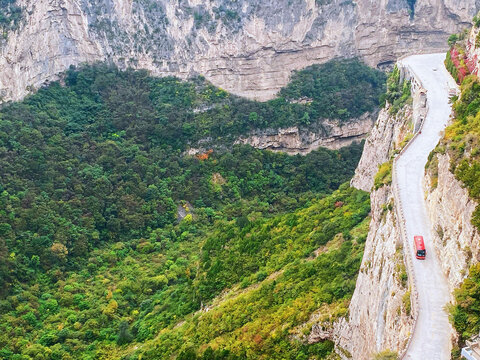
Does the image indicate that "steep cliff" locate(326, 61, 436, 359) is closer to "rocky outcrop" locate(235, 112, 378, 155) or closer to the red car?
the red car

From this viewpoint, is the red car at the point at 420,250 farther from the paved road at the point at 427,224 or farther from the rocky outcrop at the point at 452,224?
the rocky outcrop at the point at 452,224

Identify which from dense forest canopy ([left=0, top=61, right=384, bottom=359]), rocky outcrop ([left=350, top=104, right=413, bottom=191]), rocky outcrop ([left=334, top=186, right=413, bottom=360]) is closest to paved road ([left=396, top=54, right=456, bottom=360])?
rocky outcrop ([left=334, top=186, right=413, bottom=360])

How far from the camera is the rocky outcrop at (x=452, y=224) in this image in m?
21.7

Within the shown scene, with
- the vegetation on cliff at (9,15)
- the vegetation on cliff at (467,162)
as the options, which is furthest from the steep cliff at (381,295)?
the vegetation on cliff at (9,15)

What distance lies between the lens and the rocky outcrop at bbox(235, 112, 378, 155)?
73.5m

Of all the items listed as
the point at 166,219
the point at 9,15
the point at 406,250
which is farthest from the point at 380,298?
the point at 9,15

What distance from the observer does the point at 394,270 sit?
2480 cm

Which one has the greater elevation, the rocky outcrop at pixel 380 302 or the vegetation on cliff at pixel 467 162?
the vegetation on cliff at pixel 467 162

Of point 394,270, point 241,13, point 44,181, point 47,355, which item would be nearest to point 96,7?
point 241,13

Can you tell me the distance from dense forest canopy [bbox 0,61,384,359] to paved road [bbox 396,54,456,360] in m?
5.16

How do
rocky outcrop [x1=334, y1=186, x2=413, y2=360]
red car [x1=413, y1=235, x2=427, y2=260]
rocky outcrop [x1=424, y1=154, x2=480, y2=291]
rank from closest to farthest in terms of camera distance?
rocky outcrop [x1=424, y1=154, x2=480, y2=291] → rocky outcrop [x1=334, y1=186, x2=413, y2=360] → red car [x1=413, y1=235, x2=427, y2=260]

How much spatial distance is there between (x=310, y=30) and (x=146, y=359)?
2103 inches

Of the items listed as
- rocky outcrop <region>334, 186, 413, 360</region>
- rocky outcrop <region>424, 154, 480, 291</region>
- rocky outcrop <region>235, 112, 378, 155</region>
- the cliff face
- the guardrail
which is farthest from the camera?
the cliff face

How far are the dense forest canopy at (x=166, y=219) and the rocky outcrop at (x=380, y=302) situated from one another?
2.30m
